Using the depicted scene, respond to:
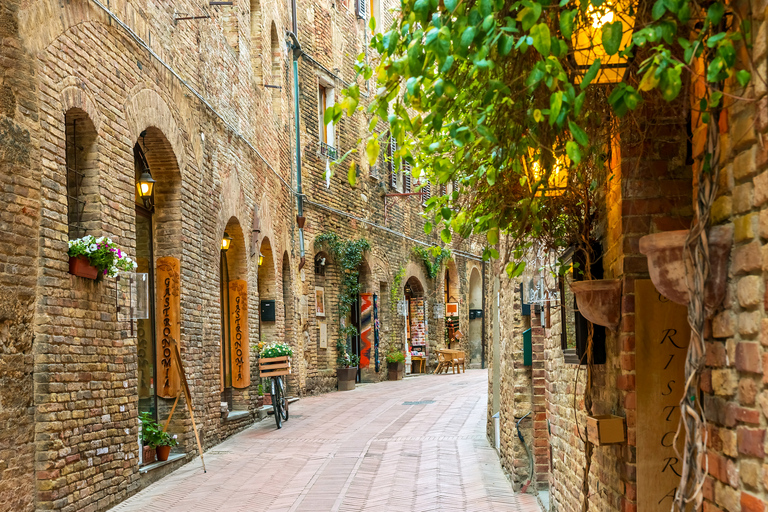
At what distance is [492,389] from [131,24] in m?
5.78

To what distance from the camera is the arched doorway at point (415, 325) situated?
23.5 metres

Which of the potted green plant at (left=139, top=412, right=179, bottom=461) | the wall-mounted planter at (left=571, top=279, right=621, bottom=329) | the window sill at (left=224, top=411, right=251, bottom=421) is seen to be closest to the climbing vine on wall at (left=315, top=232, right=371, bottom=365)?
the window sill at (left=224, top=411, right=251, bottom=421)

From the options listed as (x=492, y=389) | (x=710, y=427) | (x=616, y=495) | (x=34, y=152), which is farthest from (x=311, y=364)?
(x=710, y=427)

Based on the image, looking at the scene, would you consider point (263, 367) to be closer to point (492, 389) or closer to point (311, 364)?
point (492, 389)

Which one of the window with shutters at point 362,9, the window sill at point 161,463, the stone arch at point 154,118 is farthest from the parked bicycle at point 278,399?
the window with shutters at point 362,9

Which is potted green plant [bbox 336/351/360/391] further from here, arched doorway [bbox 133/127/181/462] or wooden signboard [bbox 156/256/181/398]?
wooden signboard [bbox 156/256/181/398]

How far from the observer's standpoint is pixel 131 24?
775cm

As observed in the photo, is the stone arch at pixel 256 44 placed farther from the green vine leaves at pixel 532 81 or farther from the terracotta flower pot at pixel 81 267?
the green vine leaves at pixel 532 81

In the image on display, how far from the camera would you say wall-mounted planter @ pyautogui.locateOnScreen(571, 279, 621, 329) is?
3.42 m

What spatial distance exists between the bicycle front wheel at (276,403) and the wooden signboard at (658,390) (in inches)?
343

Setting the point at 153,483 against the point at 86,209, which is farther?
the point at 153,483

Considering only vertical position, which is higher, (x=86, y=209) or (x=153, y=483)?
(x=86, y=209)

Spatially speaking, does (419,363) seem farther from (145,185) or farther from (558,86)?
(558,86)

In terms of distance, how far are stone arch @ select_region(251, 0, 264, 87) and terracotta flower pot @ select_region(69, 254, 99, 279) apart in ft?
25.7
